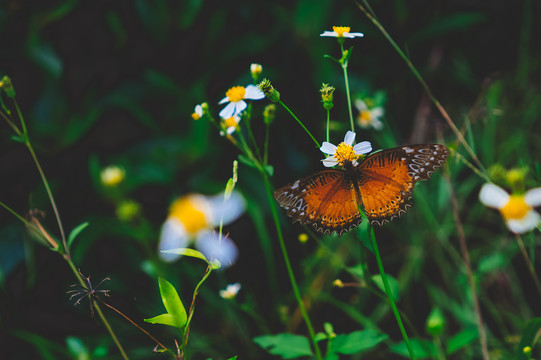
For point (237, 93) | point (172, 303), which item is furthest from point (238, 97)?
point (172, 303)

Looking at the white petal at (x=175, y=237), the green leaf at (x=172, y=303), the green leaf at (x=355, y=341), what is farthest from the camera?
the white petal at (x=175, y=237)

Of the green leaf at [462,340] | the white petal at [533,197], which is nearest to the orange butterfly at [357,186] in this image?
the white petal at [533,197]

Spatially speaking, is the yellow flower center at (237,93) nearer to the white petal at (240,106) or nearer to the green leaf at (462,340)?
the white petal at (240,106)

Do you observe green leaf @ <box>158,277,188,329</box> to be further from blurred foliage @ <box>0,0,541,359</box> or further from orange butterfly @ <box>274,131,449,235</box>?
blurred foliage @ <box>0,0,541,359</box>

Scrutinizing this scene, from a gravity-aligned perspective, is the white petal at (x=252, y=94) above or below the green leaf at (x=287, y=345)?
above

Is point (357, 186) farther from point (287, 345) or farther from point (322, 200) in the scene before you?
point (287, 345)

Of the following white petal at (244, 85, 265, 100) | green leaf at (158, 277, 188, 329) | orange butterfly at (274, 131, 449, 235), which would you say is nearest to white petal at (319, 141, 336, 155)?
orange butterfly at (274, 131, 449, 235)
